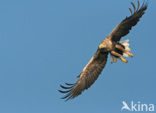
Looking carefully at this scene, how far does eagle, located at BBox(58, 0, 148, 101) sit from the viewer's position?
927 cm

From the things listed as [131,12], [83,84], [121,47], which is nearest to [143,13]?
[131,12]

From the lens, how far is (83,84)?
969 cm

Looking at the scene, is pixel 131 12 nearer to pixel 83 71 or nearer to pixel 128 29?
pixel 128 29

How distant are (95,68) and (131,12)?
180 cm

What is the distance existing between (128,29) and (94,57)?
1.19 meters

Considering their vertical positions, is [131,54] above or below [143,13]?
below

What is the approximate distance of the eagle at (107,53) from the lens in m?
9.27

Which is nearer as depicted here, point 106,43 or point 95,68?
point 106,43

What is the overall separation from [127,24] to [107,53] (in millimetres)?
943

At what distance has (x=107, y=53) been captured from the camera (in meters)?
9.57

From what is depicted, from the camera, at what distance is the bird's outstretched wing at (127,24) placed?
9.29 metres

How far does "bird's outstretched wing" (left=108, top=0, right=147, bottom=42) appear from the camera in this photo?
929cm

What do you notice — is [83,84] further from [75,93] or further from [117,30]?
[117,30]

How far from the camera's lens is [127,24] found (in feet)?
30.6
